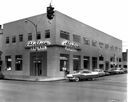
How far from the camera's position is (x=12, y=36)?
1601 inches

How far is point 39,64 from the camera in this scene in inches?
1398

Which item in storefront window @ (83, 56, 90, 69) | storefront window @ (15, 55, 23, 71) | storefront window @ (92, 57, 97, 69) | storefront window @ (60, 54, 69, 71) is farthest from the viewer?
storefront window @ (92, 57, 97, 69)

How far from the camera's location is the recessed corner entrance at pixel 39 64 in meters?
34.4

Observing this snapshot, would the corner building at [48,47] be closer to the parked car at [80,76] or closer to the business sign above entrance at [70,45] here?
the business sign above entrance at [70,45]

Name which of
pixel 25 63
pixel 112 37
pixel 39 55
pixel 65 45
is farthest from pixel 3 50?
pixel 112 37

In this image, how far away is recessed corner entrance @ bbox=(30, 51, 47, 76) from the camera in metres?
34.4

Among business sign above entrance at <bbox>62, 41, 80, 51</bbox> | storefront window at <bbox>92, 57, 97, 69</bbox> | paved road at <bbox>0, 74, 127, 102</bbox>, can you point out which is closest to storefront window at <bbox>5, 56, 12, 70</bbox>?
business sign above entrance at <bbox>62, 41, 80, 51</bbox>

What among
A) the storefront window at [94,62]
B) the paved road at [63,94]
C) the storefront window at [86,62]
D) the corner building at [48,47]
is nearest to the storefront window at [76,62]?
the corner building at [48,47]

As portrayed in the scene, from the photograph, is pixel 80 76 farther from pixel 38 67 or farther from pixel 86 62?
pixel 86 62

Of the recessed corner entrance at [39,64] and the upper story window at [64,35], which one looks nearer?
the recessed corner entrance at [39,64]

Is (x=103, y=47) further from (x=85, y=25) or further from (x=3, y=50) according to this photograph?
(x=3, y=50)

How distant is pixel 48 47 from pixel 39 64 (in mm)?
4238

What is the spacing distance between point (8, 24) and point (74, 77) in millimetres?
25004

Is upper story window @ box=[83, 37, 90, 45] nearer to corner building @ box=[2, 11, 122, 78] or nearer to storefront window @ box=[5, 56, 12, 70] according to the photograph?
corner building @ box=[2, 11, 122, 78]
